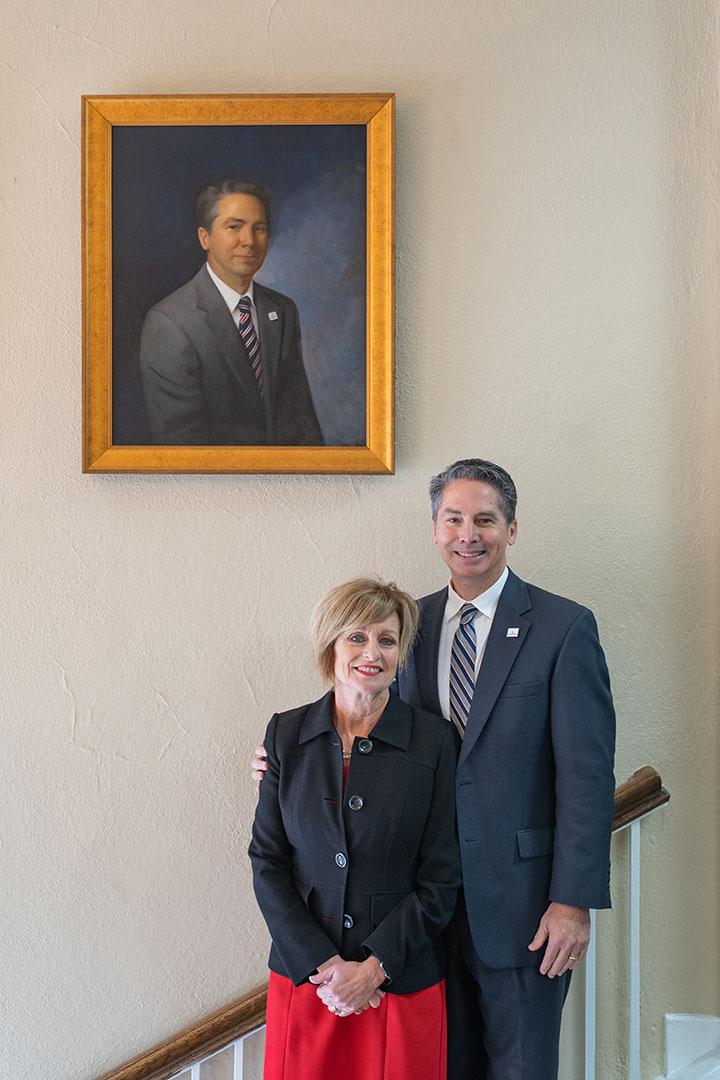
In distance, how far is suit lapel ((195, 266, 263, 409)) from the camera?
7.04 ft

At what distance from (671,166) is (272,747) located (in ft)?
5.01

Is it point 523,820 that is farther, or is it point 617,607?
point 617,607

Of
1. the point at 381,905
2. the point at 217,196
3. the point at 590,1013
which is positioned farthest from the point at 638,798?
the point at 217,196

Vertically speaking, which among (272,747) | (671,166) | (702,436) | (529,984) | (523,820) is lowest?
(529,984)

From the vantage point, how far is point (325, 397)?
84.3 inches

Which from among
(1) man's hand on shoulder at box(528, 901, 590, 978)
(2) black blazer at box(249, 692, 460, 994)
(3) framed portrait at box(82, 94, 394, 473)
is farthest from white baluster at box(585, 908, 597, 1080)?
(3) framed portrait at box(82, 94, 394, 473)

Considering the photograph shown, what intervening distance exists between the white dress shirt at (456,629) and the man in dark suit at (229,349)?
0.54 m

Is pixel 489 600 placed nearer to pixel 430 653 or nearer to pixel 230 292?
pixel 430 653

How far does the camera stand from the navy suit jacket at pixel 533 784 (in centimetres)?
169

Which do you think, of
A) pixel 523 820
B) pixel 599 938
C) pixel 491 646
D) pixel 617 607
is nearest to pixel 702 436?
pixel 617 607

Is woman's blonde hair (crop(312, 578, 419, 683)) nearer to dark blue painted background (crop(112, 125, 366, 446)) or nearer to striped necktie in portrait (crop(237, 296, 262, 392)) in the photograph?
dark blue painted background (crop(112, 125, 366, 446))

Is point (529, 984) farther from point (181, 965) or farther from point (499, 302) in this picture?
point (499, 302)

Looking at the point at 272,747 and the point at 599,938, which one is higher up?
the point at 272,747

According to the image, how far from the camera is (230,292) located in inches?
85.0
